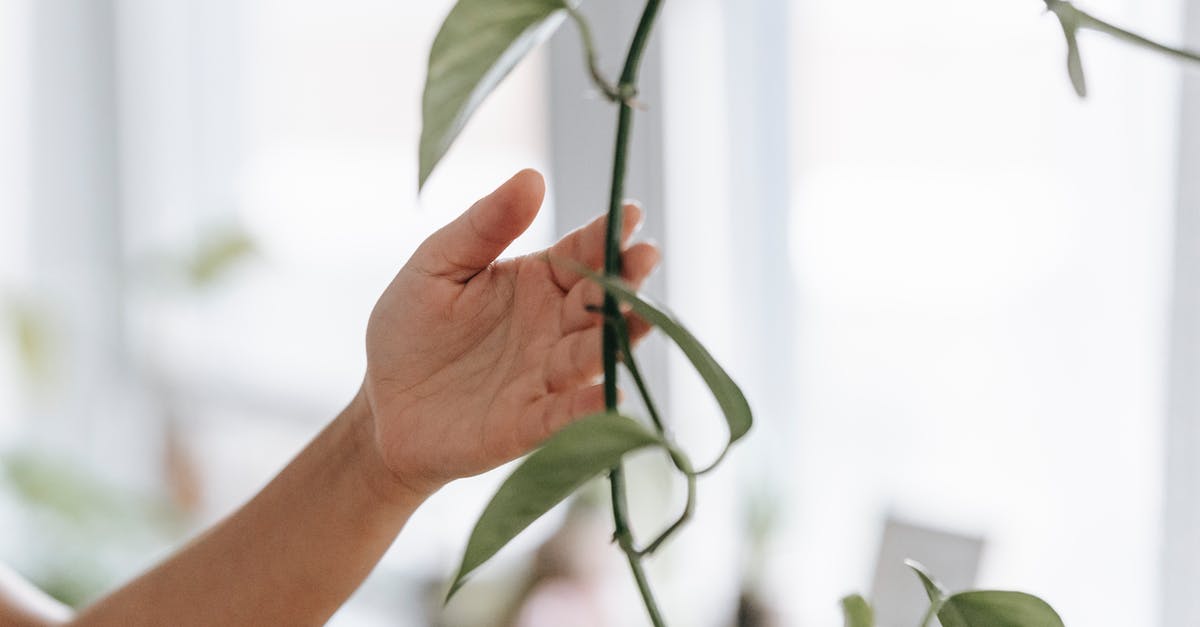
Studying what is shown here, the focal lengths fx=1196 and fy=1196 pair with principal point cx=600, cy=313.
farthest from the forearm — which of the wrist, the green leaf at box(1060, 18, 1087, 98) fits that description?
the green leaf at box(1060, 18, 1087, 98)

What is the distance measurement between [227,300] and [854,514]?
3.72 feet

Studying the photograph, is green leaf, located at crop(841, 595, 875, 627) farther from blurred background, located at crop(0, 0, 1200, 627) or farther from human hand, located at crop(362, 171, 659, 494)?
blurred background, located at crop(0, 0, 1200, 627)

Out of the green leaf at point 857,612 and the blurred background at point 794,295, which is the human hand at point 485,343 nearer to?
the green leaf at point 857,612

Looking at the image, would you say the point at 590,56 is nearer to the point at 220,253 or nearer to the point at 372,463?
the point at 372,463

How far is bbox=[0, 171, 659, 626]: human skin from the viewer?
1.95ft

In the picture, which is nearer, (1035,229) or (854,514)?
(1035,229)

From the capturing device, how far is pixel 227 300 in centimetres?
191

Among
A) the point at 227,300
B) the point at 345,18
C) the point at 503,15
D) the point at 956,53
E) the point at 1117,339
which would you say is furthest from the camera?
the point at 227,300

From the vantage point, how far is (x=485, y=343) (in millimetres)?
646

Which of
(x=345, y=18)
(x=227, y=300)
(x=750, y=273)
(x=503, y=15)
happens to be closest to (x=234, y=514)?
(x=503, y=15)

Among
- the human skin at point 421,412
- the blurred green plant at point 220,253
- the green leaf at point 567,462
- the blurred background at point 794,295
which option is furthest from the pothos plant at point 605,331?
the blurred green plant at point 220,253

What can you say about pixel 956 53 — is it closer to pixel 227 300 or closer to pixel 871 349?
pixel 871 349

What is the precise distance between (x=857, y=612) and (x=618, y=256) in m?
0.15

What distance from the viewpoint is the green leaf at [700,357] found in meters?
0.36
